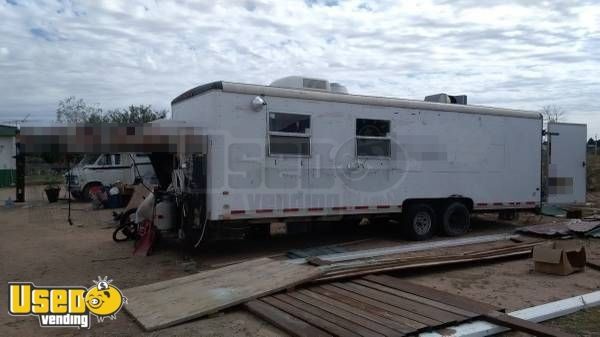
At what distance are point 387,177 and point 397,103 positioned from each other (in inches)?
57.3

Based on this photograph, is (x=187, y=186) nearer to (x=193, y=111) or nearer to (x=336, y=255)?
(x=193, y=111)

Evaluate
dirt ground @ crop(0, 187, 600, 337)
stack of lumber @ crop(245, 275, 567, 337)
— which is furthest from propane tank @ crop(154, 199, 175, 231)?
stack of lumber @ crop(245, 275, 567, 337)

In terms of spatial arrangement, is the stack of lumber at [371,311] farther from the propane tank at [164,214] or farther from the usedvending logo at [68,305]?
the propane tank at [164,214]

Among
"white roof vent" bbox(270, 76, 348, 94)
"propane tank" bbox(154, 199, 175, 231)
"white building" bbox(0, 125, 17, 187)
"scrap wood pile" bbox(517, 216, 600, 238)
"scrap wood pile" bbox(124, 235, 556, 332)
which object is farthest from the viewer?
"white building" bbox(0, 125, 17, 187)

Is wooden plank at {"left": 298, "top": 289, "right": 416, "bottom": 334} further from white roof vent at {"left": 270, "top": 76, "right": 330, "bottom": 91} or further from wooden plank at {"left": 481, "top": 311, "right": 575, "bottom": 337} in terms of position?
white roof vent at {"left": 270, "top": 76, "right": 330, "bottom": 91}

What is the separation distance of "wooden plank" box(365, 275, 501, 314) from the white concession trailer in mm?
2529

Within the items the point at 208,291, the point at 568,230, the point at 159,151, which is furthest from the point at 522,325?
the point at 568,230

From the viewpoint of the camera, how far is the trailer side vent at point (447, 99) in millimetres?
11180

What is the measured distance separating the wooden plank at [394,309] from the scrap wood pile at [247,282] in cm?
6

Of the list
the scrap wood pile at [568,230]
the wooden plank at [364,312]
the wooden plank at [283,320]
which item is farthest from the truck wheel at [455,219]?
the wooden plank at [283,320]

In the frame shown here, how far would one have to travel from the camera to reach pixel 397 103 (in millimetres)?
10219

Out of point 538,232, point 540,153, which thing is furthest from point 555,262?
point 540,153

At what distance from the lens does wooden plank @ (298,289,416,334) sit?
17.3 feet

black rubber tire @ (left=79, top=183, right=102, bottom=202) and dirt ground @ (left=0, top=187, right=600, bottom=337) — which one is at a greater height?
black rubber tire @ (left=79, top=183, right=102, bottom=202)
